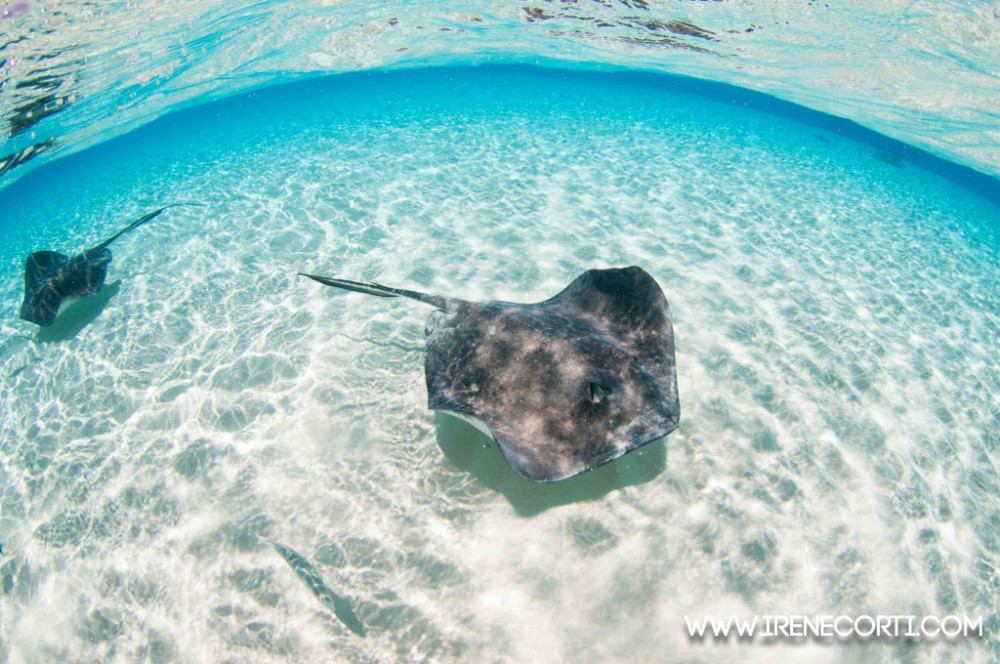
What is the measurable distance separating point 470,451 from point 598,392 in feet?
→ 6.76

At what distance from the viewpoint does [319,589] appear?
13.9 ft

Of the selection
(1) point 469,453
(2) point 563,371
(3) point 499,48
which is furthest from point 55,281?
(3) point 499,48

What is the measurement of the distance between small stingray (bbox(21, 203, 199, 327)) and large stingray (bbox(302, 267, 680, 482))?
6.69 metres

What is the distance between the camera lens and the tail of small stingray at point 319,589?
→ 4016 millimetres

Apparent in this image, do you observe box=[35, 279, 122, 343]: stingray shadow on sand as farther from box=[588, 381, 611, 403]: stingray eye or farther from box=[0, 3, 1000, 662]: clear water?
box=[588, 381, 611, 403]: stingray eye

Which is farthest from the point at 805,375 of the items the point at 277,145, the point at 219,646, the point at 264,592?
the point at 277,145

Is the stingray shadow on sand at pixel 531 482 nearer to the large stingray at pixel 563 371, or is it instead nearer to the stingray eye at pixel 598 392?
the large stingray at pixel 563 371

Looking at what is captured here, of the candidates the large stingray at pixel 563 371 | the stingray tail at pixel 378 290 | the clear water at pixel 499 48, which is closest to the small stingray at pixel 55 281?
the stingray tail at pixel 378 290

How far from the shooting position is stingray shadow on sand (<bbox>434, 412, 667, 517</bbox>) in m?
4.73

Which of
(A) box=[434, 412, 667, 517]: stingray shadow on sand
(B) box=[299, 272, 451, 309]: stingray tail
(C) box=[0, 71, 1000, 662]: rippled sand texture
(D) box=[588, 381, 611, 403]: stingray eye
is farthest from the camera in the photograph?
(B) box=[299, 272, 451, 309]: stingray tail

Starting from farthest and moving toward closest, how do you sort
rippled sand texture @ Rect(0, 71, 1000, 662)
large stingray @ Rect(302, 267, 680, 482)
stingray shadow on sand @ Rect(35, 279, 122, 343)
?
1. stingray shadow on sand @ Rect(35, 279, 122, 343)
2. rippled sand texture @ Rect(0, 71, 1000, 662)
3. large stingray @ Rect(302, 267, 680, 482)

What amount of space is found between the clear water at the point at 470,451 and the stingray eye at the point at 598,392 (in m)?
1.51

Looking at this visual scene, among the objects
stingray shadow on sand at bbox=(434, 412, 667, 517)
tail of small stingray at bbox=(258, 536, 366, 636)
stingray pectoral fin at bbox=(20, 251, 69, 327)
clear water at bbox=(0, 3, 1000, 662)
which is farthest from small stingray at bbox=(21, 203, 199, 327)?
stingray shadow on sand at bbox=(434, 412, 667, 517)

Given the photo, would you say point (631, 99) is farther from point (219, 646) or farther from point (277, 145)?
point (219, 646)
